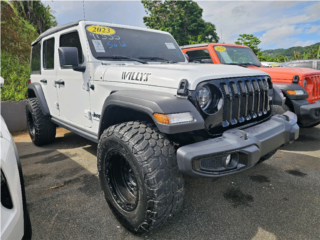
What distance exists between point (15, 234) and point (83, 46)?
2056 millimetres

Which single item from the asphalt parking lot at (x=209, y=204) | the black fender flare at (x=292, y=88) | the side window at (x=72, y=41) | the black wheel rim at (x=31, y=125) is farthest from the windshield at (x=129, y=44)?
the black wheel rim at (x=31, y=125)

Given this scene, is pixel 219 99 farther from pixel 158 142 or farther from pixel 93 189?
pixel 93 189

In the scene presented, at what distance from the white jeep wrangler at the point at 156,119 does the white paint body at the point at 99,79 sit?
0.01m

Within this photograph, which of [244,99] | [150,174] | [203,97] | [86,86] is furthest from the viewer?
[86,86]

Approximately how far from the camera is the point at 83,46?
2744 millimetres

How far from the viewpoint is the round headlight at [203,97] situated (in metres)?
1.89

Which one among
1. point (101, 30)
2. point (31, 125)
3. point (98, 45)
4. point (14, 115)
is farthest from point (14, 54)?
point (98, 45)

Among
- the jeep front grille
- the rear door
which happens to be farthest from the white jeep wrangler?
the jeep front grille

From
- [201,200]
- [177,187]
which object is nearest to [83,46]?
[177,187]

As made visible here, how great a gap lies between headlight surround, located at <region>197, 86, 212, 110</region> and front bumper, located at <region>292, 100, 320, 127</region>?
104 inches

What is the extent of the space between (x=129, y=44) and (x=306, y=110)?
9.64 ft

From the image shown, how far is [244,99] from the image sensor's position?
2.14 metres

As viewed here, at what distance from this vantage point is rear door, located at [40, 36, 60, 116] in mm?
3596

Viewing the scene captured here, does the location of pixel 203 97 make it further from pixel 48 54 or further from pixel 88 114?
pixel 48 54
